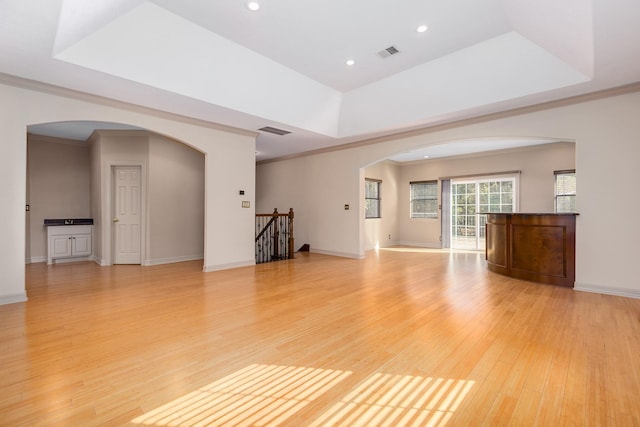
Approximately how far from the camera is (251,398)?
6.44ft

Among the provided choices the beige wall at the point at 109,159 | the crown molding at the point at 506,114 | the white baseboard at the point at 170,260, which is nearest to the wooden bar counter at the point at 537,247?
the crown molding at the point at 506,114

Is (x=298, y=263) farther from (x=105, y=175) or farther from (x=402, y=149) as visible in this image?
(x=105, y=175)

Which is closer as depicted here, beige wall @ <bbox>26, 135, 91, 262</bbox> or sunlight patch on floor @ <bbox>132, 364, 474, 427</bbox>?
sunlight patch on floor @ <bbox>132, 364, 474, 427</bbox>

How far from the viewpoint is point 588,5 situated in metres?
2.60

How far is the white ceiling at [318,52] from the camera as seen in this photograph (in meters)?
3.04

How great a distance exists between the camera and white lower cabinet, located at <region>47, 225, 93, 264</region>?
6684 millimetres

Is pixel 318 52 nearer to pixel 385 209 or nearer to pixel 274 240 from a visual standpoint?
pixel 274 240

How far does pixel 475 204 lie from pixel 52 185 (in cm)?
1143

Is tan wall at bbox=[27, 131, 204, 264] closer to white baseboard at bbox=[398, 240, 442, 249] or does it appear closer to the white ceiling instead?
the white ceiling

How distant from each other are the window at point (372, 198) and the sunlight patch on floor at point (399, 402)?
7832 mm

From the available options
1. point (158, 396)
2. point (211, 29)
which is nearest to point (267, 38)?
point (211, 29)

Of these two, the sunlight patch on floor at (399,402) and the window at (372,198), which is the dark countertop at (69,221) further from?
the sunlight patch on floor at (399,402)

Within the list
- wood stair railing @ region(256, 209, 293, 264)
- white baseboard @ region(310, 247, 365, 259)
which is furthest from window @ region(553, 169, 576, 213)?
wood stair railing @ region(256, 209, 293, 264)

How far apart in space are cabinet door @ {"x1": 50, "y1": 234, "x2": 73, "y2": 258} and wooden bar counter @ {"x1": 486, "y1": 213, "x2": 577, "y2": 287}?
924 centimetres
